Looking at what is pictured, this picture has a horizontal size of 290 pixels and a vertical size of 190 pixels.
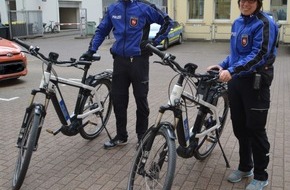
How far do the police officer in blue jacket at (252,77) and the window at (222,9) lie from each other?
18806mm

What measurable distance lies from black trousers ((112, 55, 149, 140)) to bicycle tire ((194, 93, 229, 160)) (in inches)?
32.6

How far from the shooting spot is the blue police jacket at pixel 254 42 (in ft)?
10.1

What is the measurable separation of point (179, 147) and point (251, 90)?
875 millimetres

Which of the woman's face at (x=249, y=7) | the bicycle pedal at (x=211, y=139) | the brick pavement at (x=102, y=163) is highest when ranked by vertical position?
the woman's face at (x=249, y=7)

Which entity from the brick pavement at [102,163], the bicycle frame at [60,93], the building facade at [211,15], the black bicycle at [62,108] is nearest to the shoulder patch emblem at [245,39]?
the brick pavement at [102,163]

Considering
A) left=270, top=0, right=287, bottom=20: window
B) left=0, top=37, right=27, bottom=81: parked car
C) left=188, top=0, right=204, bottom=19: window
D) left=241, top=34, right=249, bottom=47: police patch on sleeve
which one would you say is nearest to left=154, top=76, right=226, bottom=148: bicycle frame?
left=241, top=34, right=249, bottom=47: police patch on sleeve

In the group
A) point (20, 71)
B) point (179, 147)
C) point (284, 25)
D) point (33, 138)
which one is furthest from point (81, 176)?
point (284, 25)

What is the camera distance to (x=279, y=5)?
20.5 metres

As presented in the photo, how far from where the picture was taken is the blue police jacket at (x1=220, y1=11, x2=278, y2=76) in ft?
10.1

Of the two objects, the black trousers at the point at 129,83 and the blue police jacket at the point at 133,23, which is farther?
the black trousers at the point at 129,83

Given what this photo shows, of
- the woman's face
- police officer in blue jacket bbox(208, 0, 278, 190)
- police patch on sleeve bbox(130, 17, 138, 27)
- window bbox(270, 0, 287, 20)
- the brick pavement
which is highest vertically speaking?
window bbox(270, 0, 287, 20)

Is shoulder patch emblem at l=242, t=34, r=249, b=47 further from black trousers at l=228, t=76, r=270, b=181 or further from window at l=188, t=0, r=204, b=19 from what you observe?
window at l=188, t=0, r=204, b=19

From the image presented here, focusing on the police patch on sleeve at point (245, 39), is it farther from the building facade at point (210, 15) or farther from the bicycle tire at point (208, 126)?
the building facade at point (210, 15)

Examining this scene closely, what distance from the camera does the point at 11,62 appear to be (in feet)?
29.2
